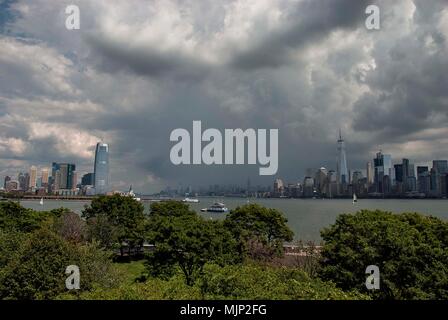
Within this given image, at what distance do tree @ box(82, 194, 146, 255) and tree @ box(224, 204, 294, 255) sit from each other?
33.1ft

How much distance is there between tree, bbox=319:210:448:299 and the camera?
16.4 m

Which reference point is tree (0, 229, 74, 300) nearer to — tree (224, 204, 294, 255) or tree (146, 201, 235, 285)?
tree (146, 201, 235, 285)

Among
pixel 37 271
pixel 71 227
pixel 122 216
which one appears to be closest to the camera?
pixel 37 271

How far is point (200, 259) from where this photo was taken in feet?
74.8

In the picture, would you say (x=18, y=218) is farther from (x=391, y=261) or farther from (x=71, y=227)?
(x=391, y=261)

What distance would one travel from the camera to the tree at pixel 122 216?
1554 inches

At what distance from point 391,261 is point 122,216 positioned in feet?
104

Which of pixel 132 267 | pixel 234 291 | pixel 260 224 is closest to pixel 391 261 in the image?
pixel 234 291

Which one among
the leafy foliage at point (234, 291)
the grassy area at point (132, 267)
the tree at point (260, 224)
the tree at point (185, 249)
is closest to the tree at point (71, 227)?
the grassy area at point (132, 267)

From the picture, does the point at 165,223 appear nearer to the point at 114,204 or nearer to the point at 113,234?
the point at 113,234

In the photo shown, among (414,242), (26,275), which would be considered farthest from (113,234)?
(414,242)

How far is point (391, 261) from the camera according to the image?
1705cm

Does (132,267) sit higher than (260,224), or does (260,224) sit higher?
(260,224)
